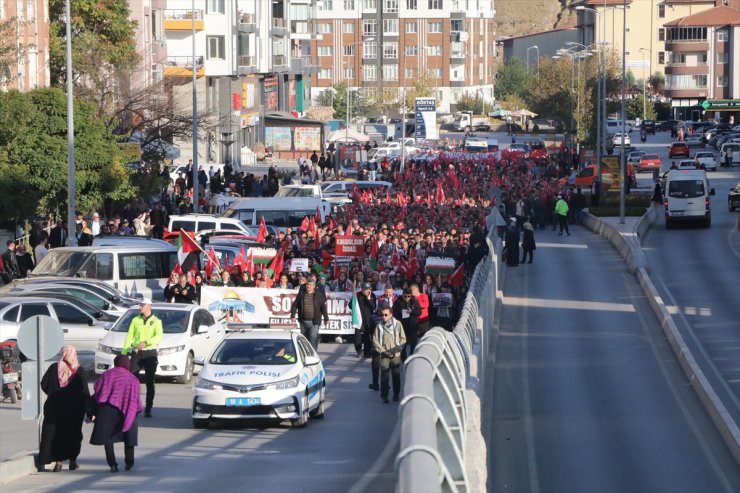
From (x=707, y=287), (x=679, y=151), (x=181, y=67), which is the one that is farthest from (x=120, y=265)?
(x=679, y=151)

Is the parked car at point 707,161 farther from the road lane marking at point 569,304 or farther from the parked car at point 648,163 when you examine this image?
the road lane marking at point 569,304

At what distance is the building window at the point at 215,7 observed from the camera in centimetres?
8044

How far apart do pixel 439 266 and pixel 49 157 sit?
40.8ft

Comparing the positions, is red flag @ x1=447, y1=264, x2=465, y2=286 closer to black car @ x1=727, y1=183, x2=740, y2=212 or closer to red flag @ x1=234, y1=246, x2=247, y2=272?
red flag @ x1=234, y1=246, x2=247, y2=272

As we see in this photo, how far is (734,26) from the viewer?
14362 centimetres

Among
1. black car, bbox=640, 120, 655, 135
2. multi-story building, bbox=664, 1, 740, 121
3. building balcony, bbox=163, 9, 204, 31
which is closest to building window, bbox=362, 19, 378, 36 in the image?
multi-story building, bbox=664, 1, 740, 121

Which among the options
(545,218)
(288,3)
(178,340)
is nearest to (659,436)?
(178,340)

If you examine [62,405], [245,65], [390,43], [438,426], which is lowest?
[62,405]

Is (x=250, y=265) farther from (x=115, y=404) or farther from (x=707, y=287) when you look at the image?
(x=707, y=287)

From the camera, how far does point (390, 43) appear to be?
513ft

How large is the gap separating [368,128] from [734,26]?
48.7 metres

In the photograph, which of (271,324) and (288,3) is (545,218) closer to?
(271,324)

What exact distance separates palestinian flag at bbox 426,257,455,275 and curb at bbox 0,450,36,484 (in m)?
14.2

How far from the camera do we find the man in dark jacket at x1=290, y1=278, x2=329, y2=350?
79.4 ft
